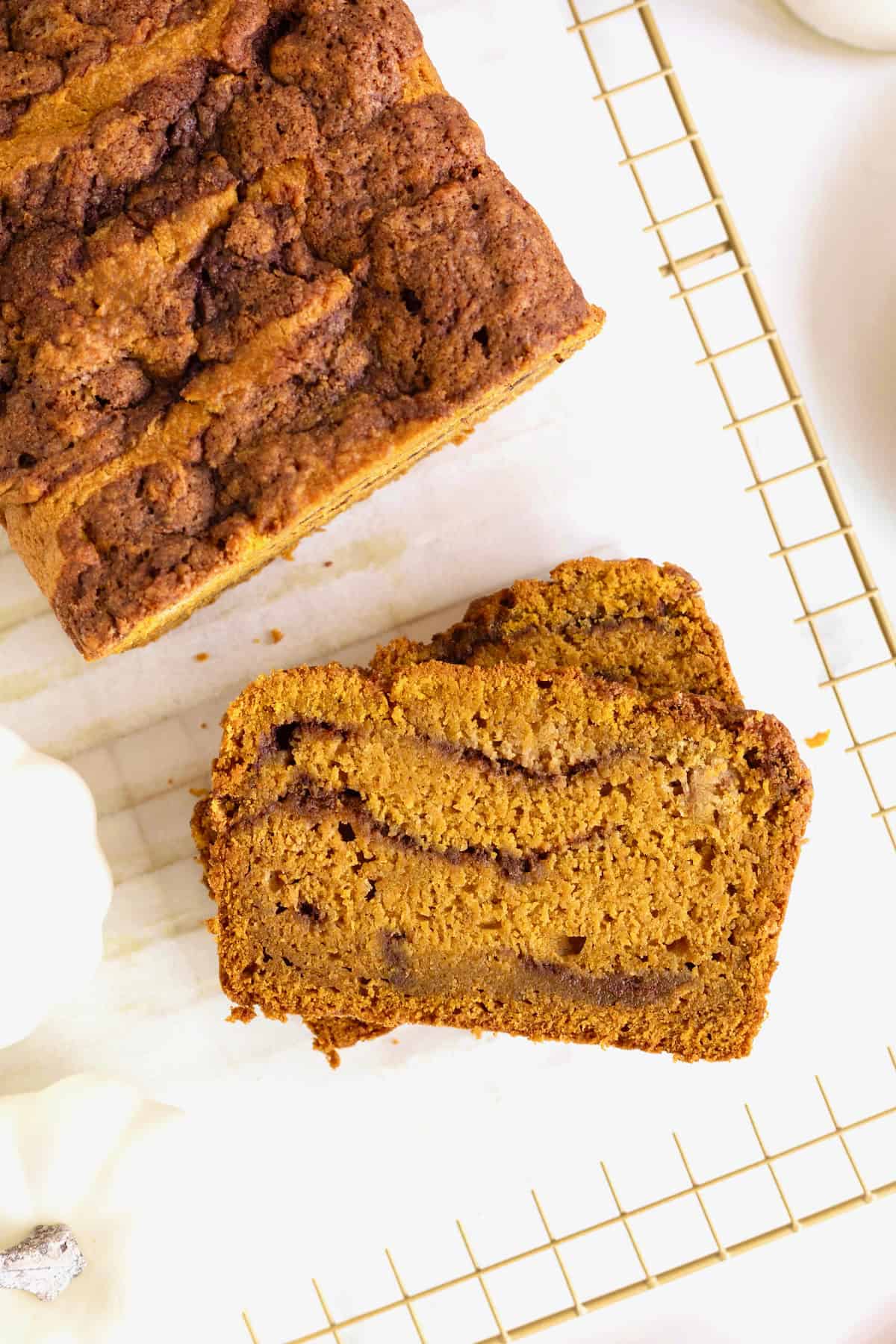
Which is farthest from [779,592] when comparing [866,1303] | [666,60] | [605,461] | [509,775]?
[866,1303]

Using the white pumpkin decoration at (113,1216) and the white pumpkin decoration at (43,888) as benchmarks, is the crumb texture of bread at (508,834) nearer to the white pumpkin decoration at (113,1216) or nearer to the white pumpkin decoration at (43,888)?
the white pumpkin decoration at (43,888)

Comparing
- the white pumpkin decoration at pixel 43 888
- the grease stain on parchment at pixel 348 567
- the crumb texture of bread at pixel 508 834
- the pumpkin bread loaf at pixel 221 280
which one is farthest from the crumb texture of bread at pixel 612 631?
the white pumpkin decoration at pixel 43 888

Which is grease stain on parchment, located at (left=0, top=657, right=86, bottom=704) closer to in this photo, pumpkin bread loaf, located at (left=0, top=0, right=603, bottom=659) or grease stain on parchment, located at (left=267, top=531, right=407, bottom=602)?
grease stain on parchment, located at (left=267, top=531, right=407, bottom=602)

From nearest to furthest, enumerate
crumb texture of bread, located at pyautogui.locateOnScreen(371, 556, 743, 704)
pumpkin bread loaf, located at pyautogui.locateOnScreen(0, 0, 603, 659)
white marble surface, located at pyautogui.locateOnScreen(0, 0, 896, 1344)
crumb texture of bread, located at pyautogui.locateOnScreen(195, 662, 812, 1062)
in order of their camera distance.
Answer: pumpkin bread loaf, located at pyautogui.locateOnScreen(0, 0, 603, 659), crumb texture of bread, located at pyautogui.locateOnScreen(195, 662, 812, 1062), crumb texture of bread, located at pyautogui.locateOnScreen(371, 556, 743, 704), white marble surface, located at pyautogui.locateOnScreen(0, 0, 896, 1344)

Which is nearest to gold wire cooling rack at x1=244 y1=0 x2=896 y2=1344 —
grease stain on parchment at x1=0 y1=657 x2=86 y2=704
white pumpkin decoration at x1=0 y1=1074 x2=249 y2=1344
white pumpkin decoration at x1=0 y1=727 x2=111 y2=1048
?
white pumpkin decoration at x1=0 y1=1074 x2=249 y2=1344

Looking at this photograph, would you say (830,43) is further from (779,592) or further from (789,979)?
(789,979)
